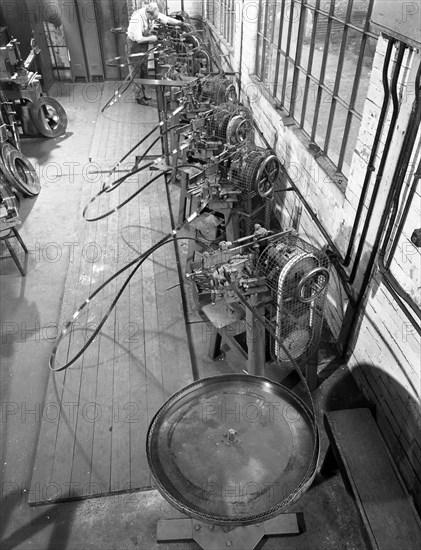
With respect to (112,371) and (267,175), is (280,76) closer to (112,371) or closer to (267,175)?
(267,175)

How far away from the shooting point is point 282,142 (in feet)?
15.3

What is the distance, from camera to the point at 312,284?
2.69 m

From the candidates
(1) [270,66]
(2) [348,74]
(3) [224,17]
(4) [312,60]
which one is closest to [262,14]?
(1) [270,66]

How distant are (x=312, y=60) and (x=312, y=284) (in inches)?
95.7

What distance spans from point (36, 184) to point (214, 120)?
3017 millimetres

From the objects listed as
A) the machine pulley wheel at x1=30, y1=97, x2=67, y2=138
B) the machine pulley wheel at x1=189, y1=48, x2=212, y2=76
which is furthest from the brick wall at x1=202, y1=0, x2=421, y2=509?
the machine pulley wheel at x1=30, y1=97, x2=67, y2=138

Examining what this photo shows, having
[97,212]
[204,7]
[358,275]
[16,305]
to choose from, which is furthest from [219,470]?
[204,7]

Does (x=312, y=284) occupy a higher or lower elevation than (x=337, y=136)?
higher

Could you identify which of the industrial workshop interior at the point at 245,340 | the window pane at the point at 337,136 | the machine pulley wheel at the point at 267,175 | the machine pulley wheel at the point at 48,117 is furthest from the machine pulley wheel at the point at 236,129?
the machine pulley wheel at the point at 48,117

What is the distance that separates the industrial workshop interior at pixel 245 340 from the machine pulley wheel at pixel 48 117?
8.12ft

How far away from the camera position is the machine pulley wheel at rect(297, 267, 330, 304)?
2.50 metres

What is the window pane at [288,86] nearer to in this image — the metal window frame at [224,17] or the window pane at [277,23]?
the window pane at [277,23]

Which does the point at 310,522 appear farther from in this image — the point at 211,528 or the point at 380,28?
the point at 380,28

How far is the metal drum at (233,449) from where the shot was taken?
1.75 m
